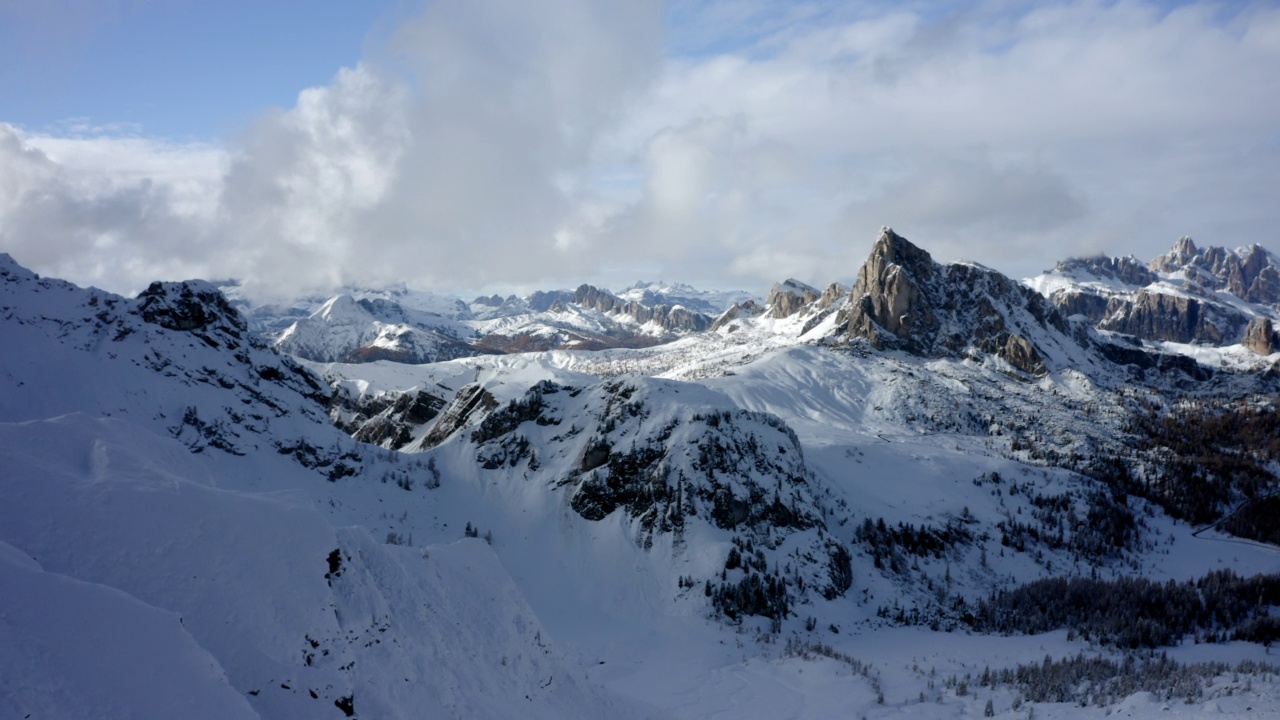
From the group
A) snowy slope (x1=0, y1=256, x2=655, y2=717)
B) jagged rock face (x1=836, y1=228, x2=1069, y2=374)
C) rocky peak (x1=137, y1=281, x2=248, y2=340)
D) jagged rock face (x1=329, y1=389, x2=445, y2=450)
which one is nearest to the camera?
snowy slope (x1=0, y1=256, x2=655, y2=717)

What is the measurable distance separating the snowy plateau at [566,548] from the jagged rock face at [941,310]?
47999mm

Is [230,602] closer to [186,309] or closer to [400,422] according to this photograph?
[186,309]

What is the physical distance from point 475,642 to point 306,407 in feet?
143

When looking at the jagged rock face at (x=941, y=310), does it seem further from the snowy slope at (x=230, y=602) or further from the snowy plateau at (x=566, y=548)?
the snowy slope at (x=230, y=602)

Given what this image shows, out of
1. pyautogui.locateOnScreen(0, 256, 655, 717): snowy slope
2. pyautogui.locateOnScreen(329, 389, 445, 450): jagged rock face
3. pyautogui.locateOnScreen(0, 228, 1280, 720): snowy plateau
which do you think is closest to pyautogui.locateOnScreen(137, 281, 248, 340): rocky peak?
pyautogui.locateOnScreen(0, 228, 1280, 720): snowy plateau

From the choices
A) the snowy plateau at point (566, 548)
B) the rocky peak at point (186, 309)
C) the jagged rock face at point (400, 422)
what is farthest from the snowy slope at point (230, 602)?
the jagged rock face at point (400, 422)

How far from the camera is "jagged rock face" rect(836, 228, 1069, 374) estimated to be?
154 meters

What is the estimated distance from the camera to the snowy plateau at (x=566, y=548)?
8.70 meters

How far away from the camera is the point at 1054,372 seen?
494ft

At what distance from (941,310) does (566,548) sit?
152m

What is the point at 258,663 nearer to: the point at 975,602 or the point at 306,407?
the point at 306,407

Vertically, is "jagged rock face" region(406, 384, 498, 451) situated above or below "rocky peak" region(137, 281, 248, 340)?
A: below

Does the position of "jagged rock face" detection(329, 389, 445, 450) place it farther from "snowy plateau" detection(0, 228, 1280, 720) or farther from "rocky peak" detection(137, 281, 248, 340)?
"rocky peak" detection(137, 281, 248, 340)

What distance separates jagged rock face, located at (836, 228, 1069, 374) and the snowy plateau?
47999 mm
